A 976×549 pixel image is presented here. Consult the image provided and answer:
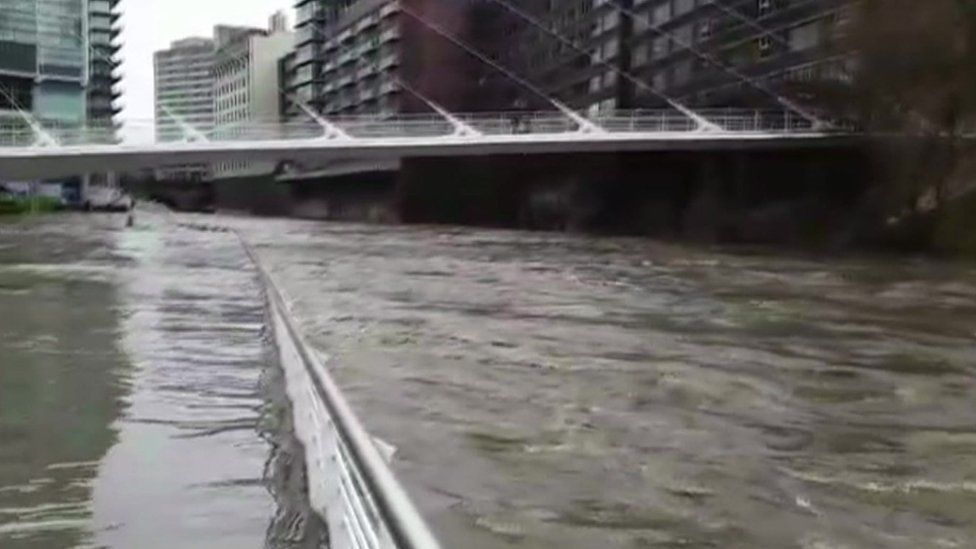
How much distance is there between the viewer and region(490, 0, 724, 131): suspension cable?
1866 inches

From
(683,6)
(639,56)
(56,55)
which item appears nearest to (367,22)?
(56,55)

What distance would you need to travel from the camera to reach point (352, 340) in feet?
45.1

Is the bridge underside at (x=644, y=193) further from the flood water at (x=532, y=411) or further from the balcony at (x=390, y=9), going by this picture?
the flood water at (x=532, y=411)

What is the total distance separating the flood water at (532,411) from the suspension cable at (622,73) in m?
26.3

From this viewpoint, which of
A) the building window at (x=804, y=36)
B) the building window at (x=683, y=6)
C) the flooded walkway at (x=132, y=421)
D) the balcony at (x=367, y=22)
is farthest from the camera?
the balcony at (x=367, y=22)

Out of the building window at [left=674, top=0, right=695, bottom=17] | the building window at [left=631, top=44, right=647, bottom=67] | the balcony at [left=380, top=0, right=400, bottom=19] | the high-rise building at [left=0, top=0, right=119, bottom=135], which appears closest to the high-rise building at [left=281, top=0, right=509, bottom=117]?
the balcony at [left=380, top=0, right=400, bottom=19]

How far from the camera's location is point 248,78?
75312 millimetres

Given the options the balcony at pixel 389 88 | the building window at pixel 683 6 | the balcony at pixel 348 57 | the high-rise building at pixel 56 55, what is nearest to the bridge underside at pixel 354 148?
the building window at pixel 683 6

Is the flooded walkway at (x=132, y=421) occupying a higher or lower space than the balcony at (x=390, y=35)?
lower

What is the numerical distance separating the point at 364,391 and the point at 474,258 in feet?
69.1

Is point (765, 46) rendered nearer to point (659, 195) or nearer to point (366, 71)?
point (659, 195)

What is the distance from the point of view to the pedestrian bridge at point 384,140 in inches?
1688

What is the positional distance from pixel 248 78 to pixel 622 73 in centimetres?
2668

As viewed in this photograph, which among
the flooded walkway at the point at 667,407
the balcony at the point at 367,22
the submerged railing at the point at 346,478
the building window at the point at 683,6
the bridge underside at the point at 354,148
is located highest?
the balcony at the point at 367,22
